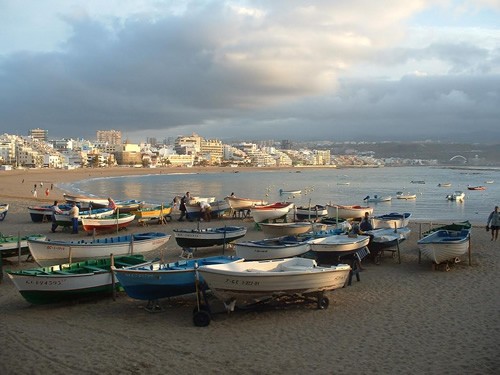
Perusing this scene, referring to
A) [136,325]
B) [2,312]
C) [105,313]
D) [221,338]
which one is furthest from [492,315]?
[2,312]

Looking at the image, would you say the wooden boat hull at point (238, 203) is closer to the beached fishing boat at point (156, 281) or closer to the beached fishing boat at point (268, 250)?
the beached fishing boat at point (268, 250)

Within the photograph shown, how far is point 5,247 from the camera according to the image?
47.2 ft

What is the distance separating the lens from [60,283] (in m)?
10.3

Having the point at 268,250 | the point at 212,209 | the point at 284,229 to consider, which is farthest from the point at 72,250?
the point at 212,209

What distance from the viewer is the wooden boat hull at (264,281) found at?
31.4 feet

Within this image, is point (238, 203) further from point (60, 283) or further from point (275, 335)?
point (275, 335)

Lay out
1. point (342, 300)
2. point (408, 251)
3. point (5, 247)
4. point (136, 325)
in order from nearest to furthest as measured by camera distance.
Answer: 1. point (136, 325)
2. point (342, 300)
3. point (5, 247)
4. point (408, 251)

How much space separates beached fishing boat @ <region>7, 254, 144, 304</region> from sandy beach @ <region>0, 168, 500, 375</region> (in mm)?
269

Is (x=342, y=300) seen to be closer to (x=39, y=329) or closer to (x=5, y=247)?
(x=39, y=329)

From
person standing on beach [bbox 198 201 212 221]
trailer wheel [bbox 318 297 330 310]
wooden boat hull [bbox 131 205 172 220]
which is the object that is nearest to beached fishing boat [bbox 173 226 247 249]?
trailer wheel [bbox 318 297 330 310]

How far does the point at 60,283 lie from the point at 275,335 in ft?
15.3

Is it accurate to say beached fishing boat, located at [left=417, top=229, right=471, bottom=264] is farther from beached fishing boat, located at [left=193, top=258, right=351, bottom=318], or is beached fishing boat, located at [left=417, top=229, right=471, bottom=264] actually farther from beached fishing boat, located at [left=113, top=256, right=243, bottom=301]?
beached fishing boat, located at [left=113, top=256, right=243, bottom=301]

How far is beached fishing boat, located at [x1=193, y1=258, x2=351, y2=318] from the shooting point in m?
9.59

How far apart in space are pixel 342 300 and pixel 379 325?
1.74 m
